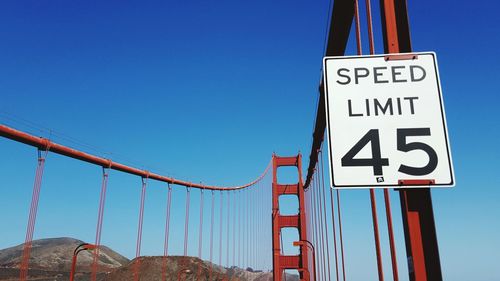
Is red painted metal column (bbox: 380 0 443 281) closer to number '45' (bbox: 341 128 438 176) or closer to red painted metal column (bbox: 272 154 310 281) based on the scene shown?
number '45' (bbox: 341 128 438 176)

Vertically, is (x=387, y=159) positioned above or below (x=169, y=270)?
above

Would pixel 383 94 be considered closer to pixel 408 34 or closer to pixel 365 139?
pixel 365 139

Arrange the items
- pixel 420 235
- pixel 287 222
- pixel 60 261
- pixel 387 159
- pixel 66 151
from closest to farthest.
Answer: pixel 387 159, pixel 420 235, pixel 66 151, pixel 287 222, pixel 60 261

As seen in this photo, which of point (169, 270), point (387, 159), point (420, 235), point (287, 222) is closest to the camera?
point (387, 159)

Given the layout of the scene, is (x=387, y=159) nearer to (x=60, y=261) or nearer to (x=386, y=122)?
(x=386, y=122)

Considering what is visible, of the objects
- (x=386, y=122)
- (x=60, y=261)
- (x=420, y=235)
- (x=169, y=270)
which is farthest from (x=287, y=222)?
(x=60, y=261)

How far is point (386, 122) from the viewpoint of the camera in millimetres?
2082

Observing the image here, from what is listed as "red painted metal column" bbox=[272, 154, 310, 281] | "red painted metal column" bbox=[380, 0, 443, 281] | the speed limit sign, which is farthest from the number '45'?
"red painted metal column" bbox=[272, 154, 310, 281]

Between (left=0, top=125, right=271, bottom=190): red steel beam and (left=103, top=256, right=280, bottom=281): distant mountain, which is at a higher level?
(left=0, top=125, right=271, bottom=190): red steel beam

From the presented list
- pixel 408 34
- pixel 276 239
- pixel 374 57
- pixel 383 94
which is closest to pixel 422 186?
pixel 383 94

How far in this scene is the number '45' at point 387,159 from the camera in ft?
6.50

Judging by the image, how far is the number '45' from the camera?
1.98 metres

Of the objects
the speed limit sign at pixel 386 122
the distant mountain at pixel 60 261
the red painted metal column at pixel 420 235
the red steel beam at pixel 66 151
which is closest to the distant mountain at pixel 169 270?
the distant mountain at pixel 60 261

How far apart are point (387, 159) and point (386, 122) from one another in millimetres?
204
